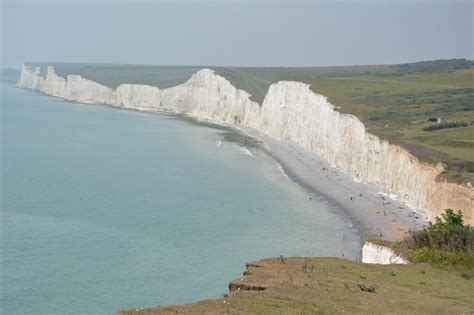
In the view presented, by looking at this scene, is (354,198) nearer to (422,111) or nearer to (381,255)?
(422,111)

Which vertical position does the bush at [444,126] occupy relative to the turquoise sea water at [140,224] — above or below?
above

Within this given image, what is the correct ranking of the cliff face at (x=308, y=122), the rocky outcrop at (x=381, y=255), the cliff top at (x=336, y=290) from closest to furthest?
the cliff top at (x=336, y=290), the rocky outcrop at (x=381, y=255), the cliff face at (x=308, y=122)

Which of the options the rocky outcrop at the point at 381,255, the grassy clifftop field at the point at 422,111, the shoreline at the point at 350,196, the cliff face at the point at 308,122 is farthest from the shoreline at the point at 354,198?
the rocky outcrop at the point at 381,255

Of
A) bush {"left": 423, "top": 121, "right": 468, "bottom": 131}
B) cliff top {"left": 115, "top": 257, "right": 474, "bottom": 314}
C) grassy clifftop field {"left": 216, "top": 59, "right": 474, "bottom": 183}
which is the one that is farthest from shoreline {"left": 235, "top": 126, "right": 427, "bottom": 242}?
cliff top {"left": 115, "top": 257, "right": 474, "bottom": 314}

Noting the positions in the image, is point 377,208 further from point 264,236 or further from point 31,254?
point 31,254

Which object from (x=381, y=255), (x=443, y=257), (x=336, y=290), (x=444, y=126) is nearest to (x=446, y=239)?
(x=381, y=255)

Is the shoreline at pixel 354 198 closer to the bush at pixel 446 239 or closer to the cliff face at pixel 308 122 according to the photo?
the cliff face at pixel 308 122
